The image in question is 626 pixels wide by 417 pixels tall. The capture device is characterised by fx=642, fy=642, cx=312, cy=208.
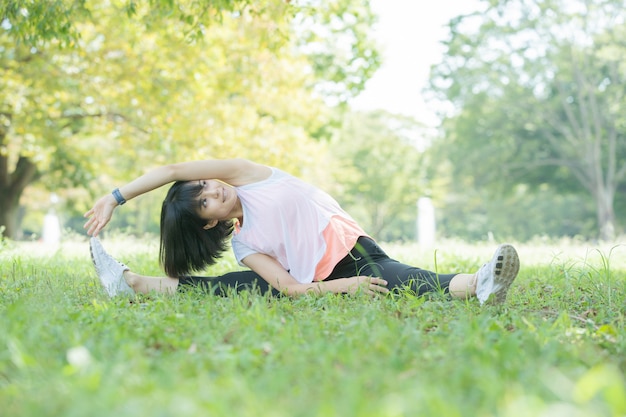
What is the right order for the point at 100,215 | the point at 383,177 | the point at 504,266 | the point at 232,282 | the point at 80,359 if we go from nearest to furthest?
the point at 80,359 → the point at 504,266 → the point at 100,215 → the point at 232,282 → the point at 383,177

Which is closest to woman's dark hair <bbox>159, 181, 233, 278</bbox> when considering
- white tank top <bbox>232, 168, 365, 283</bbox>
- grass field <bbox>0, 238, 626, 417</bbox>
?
white tank top <bbox>232, 168, 365, 283</bbox>

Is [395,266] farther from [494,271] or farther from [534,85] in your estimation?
[534,85]

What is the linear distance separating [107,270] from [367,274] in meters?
1.92

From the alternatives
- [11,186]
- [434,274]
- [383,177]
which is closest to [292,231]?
[434,274]

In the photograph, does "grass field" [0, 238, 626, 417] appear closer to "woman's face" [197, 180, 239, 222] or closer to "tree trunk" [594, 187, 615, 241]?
"woman's face" [197, 180, 239, 222]

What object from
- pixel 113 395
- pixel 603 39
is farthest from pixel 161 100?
pixel 603 39

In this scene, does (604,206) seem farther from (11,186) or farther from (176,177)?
(176,177)

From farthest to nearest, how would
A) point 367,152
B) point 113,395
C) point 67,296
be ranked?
point 367,152 → point 67,296 → point 113,395

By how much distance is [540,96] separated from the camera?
1141 inches

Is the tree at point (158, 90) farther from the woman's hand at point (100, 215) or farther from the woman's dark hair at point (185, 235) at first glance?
the woman's hand at point (100, 215)

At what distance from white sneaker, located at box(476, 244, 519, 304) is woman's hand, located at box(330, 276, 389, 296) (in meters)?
0.66

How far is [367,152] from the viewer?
3725 centimetres

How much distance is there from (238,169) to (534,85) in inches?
1013

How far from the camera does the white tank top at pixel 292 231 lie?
15.5 feet
